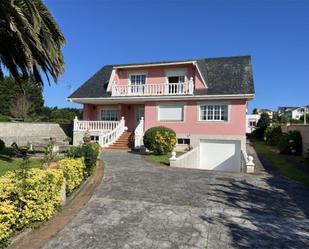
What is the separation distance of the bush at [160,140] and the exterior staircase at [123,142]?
4481 mm

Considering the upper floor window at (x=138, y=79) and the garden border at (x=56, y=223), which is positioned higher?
the upper floor window at (x=138, y=79)

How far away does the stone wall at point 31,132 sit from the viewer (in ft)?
87.7

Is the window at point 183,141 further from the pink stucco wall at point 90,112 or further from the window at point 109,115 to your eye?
the pink stucco wall at point 90,112

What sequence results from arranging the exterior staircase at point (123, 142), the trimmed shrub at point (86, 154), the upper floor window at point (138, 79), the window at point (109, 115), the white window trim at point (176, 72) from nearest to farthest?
the trimmed shrub at point (86, 154) < the exterior staircase at point (123, 142) < the white window trim at point (176, 72) < the upper floor window at point (138, 79) < the window at point (109, 115)

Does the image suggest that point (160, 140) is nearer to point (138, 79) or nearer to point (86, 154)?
point (86, 154)

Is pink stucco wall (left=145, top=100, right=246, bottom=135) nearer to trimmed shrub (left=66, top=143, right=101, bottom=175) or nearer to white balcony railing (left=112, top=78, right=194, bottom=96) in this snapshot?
white balcony railing (left=112, top=78, right=194, bottom=96)

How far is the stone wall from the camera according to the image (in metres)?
26.7

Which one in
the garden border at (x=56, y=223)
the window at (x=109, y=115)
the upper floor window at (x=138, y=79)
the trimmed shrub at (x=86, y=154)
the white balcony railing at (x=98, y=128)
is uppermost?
the upper floor window at (x=138, y=79)

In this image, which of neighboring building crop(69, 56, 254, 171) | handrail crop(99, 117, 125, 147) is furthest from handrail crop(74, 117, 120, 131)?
handrail crop(99, 117, 125, 147)

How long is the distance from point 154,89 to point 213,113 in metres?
5.38

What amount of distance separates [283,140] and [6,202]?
2282 centimetres

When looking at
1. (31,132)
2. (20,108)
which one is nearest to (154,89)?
(31,132)

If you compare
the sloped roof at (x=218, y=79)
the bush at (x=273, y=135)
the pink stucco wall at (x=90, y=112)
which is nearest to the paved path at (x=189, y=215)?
the sloped roof at (x=218, y=79)

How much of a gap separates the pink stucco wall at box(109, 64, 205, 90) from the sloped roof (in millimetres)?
628
